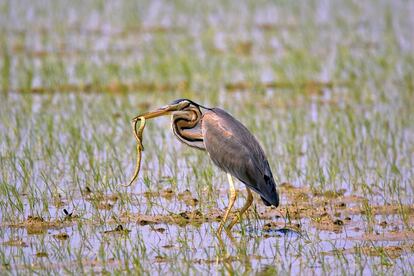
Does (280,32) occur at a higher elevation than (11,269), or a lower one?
higher

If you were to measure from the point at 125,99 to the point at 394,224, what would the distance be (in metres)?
5.10

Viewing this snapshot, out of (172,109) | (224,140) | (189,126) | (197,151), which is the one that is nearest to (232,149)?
(224,140)

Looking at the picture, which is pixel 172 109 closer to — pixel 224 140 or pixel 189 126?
pixel 189 126

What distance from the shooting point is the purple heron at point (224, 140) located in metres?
6.44

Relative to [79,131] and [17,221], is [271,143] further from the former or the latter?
[17,221]

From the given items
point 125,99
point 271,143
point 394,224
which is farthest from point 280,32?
point 394,224

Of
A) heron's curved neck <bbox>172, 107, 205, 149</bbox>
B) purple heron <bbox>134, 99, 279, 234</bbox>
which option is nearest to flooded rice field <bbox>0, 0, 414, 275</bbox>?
purple heron <bbox>134, 99, 279, 234</bbox>

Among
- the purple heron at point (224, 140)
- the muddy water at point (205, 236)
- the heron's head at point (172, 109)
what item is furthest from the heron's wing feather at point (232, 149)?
the muddy water at point (205, 236)

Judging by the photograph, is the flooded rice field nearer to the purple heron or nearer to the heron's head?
the purple heron

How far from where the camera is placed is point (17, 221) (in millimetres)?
6473

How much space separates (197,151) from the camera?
880 centimetres

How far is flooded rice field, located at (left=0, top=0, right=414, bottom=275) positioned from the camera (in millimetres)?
5895

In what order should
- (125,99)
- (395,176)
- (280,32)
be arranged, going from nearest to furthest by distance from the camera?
(395,176), (125,99), (280,32)

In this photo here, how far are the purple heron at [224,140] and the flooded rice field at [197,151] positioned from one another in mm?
335
